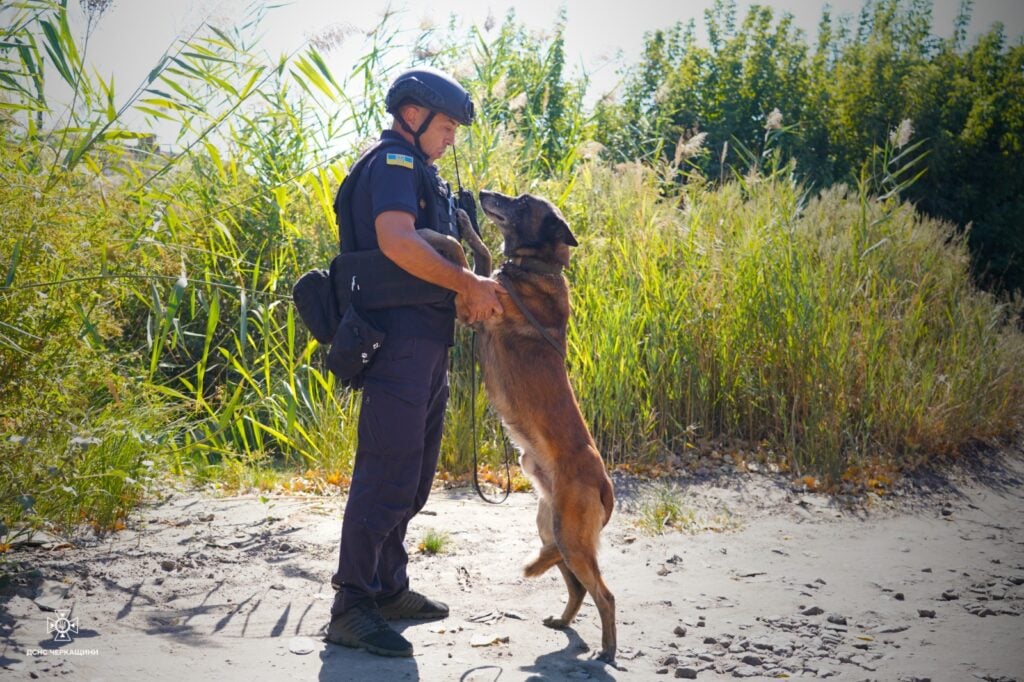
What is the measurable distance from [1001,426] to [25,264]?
7.54 metres

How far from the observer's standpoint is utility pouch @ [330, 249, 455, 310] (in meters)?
3.54

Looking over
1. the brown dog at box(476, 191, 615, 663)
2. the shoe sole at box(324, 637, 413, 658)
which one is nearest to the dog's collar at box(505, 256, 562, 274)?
the brown dog at box(476, 191, 615, 663)

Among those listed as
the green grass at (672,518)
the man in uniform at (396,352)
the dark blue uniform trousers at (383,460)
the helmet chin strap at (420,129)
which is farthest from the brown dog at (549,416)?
the green grass at (672,518)

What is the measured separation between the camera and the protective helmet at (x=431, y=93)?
3.56m

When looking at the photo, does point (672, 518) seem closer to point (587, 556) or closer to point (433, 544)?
point (433, 544)

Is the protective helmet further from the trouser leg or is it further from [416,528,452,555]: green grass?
[416,528,452,555]: green grass

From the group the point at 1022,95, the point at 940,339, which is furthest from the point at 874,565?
the point at 1022,95

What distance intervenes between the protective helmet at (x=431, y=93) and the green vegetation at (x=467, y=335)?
4.76 ft

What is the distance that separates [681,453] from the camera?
23.1 ft

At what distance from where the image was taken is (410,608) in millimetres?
3967

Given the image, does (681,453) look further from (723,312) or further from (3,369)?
(3,369)

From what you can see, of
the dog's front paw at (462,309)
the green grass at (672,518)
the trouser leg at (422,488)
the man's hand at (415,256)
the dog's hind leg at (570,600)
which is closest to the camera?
the man's hand at (415,256)

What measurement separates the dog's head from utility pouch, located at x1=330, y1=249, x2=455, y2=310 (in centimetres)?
82

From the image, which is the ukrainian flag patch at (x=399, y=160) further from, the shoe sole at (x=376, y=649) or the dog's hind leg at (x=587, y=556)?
the shoe sole at (x=376, y=649)
